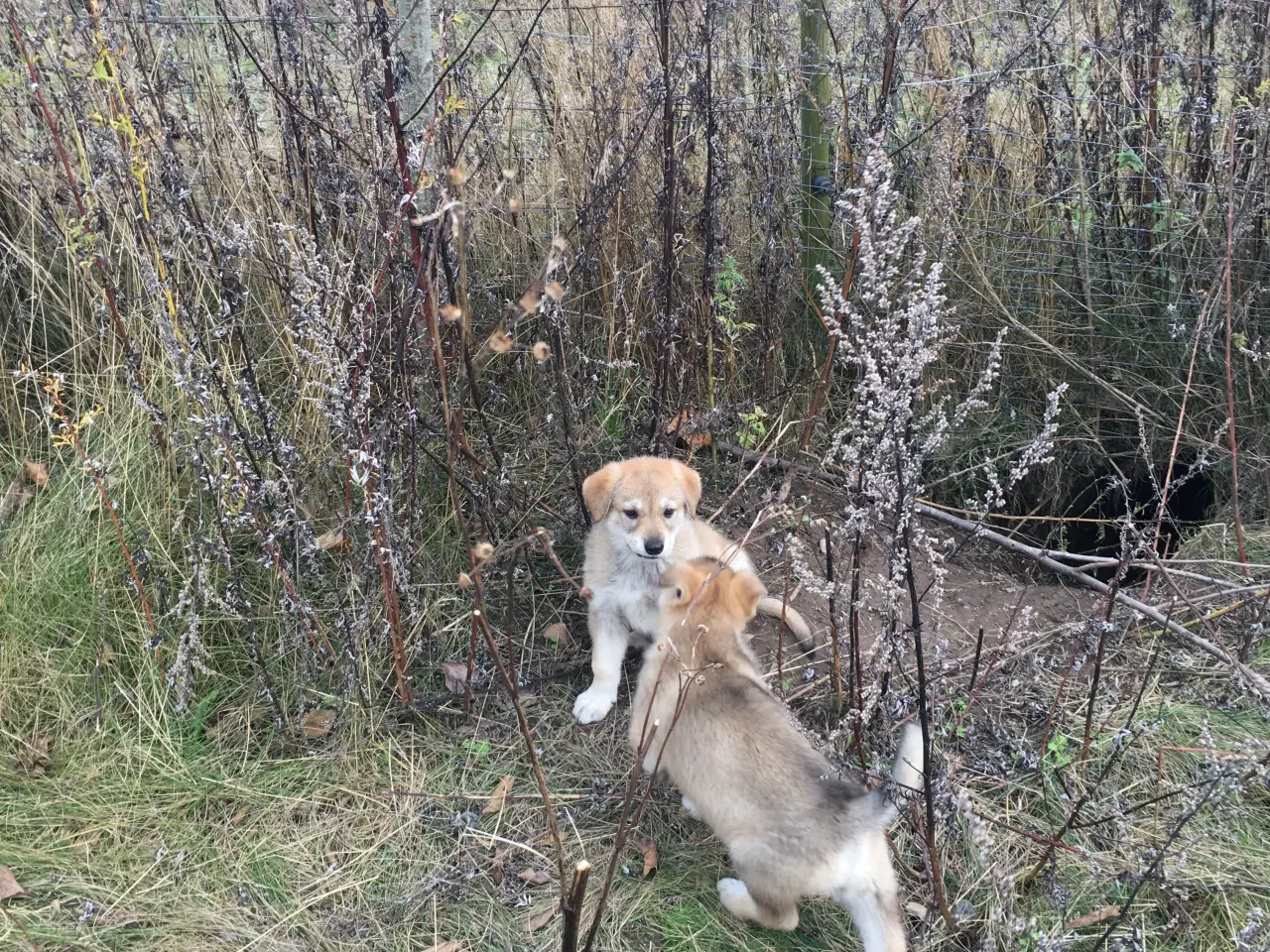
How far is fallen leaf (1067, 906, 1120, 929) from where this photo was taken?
7.34 ft

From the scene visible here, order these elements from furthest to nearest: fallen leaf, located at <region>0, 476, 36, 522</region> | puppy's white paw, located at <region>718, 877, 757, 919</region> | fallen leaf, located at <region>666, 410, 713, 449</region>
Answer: fallen leaf, located at <region>666, 410, 713, 449</region> < fallen leaf, located at <region>0, 476, 36, 522</region> < puppy's white paw, located at <region>718, 877, 757, 919</region>

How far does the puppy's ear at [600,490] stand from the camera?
3.09 m

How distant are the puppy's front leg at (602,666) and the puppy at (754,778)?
31 cm

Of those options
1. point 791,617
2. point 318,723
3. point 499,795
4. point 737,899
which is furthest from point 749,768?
point 318,723

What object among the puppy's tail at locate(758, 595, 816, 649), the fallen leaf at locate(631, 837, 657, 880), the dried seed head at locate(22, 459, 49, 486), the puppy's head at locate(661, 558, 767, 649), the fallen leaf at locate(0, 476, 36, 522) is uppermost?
the dried seed head at locate(22, 459, 49, 486)

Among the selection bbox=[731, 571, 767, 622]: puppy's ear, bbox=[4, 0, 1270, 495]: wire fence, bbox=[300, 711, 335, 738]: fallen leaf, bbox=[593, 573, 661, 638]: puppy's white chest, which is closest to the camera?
bbox=[731, 571, 767, 622]: puppy's ear

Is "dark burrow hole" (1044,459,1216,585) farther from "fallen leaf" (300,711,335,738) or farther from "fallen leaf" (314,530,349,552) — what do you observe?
"fallen leaf" (300,711,335,738)

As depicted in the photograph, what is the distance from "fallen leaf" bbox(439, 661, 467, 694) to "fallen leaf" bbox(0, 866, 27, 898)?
47.7 inches

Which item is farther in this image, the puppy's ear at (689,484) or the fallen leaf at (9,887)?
the puppy's ear at (689,484)

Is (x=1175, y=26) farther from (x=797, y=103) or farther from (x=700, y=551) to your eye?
(x=700, y=551)

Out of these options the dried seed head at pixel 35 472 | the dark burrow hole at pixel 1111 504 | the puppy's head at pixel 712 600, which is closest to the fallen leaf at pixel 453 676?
the puppy's head at pixel 712 600

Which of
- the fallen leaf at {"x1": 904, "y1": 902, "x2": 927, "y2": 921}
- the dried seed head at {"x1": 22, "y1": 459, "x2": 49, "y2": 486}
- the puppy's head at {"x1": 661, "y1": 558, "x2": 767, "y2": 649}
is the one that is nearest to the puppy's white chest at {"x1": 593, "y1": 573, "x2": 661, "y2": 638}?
the puppy's head at {"x1": 661, "y1": 558, "x2": 767, "y2": 649}

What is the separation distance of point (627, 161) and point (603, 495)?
1.29 metres

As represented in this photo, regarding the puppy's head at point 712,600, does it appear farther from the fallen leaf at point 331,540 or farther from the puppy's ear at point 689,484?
the fallen leaf at point 331,540
